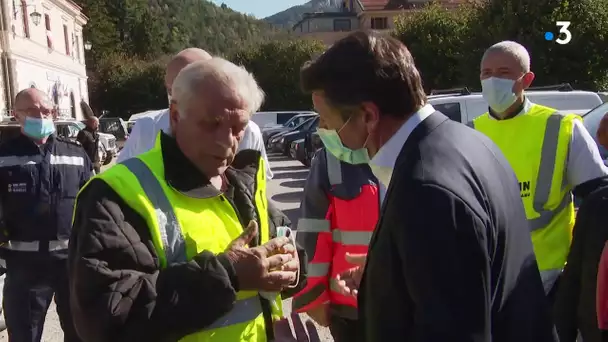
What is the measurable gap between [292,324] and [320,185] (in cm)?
114

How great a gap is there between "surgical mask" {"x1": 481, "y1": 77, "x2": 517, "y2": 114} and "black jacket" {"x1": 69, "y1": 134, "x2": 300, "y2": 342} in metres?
2.21

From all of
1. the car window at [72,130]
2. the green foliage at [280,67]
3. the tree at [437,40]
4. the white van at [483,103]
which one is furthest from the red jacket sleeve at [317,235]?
the green foliage at [280,67]

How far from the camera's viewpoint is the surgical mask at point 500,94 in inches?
138

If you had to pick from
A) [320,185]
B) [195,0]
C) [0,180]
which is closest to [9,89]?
[0,180]

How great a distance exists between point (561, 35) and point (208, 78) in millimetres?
22229

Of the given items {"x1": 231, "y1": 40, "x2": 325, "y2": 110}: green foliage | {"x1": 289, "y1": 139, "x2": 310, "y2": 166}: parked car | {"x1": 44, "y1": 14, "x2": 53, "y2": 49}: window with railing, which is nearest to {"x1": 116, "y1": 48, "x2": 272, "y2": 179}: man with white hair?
{"x1": 289, "y1": 139, "x2": 310, "y2": 166}: parked car

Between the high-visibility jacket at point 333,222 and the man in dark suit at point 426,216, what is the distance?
1039mm

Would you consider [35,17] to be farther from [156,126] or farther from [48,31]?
[156,126]

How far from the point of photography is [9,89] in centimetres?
2925

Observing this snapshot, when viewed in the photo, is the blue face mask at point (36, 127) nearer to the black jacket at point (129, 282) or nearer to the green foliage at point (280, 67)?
the black jacket at point (129, 282)

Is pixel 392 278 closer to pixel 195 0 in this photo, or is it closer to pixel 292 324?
pixel 292 324

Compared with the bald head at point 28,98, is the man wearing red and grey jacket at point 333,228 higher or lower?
lower

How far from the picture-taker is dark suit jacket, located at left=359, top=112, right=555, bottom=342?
4.84ft

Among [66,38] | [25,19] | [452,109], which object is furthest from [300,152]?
[66,38]
